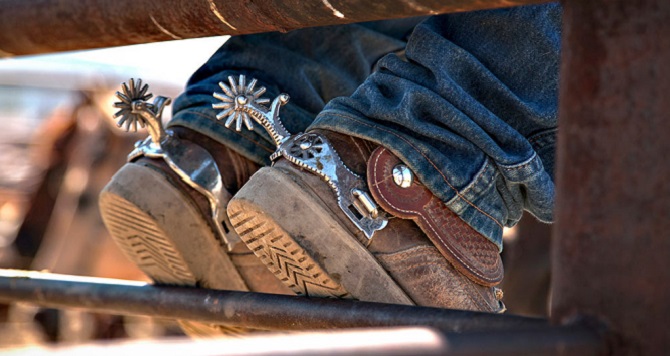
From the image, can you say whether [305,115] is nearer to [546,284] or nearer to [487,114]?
[487,114]

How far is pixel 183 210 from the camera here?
1.04 m

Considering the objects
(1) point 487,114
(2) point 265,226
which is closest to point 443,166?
(1) point 487,114

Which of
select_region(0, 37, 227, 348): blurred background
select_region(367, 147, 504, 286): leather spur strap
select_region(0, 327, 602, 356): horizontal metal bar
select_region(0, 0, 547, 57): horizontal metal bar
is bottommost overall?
select_region(0, 37, 227, 348): blurred background

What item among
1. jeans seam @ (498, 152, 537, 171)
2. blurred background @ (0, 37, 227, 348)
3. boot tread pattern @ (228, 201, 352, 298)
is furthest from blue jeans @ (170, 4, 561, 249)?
blurred background @ (0, 37, 227, 348)

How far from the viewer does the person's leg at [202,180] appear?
103cm

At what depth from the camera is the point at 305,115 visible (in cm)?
111

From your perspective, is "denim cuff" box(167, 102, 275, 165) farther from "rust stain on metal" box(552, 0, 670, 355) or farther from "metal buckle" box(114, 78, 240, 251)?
"rust stain on metal" box(552, 0, 670, 355)

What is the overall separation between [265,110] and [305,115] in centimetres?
13

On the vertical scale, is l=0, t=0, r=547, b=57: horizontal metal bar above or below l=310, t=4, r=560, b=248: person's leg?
above

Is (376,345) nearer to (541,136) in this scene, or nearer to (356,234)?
(356,234)

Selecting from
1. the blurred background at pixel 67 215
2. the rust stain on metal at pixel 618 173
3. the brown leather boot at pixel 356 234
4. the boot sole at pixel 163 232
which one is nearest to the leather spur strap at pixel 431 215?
the brown leather boot at pixel 356 234

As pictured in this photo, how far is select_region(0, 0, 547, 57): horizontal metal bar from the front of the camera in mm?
630

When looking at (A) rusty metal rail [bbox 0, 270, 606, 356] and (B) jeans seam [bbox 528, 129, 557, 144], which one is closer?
(A) rusty metal rail [bbox 0, 270, 606, 356]

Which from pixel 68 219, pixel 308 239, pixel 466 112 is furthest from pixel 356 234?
pixel 68 219
